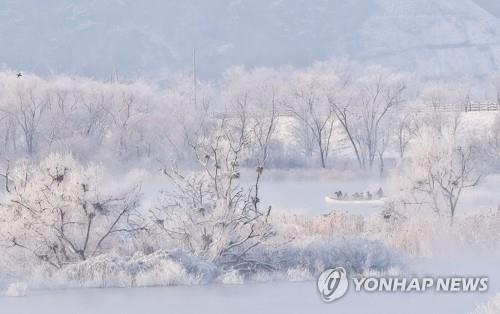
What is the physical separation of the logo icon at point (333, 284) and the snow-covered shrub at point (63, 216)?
484cm

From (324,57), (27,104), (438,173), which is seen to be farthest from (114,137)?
(324,57)

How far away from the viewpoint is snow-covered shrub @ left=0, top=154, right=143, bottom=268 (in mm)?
22375

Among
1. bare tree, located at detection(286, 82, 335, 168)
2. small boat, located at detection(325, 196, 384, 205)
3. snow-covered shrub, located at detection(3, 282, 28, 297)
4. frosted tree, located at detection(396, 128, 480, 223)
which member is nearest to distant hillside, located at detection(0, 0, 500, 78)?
bare tree, located at detection(286, 82, 335, 168)

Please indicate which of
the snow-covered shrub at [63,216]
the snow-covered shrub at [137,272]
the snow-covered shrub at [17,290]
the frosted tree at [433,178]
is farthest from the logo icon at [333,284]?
the frosted tree at [433,178]

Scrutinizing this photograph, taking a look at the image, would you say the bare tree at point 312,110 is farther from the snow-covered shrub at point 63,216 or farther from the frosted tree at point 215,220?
the snow-covered shrub at point 63,216

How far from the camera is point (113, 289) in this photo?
2100 centimetres

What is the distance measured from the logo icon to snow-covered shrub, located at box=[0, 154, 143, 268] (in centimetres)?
484

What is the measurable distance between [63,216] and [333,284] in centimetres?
665

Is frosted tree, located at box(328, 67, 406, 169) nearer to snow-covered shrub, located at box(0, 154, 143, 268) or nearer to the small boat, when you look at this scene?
the small boat

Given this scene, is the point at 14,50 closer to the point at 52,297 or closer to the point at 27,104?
the point at 27,104

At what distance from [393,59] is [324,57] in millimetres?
13103

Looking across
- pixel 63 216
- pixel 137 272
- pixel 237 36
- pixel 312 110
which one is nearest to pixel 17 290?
pixel 63 216

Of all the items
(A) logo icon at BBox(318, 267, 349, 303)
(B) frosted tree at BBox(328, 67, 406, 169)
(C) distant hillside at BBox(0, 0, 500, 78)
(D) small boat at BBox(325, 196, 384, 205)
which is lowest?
(D) small boat at BBox(325, 196, 384, 205)

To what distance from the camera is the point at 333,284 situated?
69.9 feet
